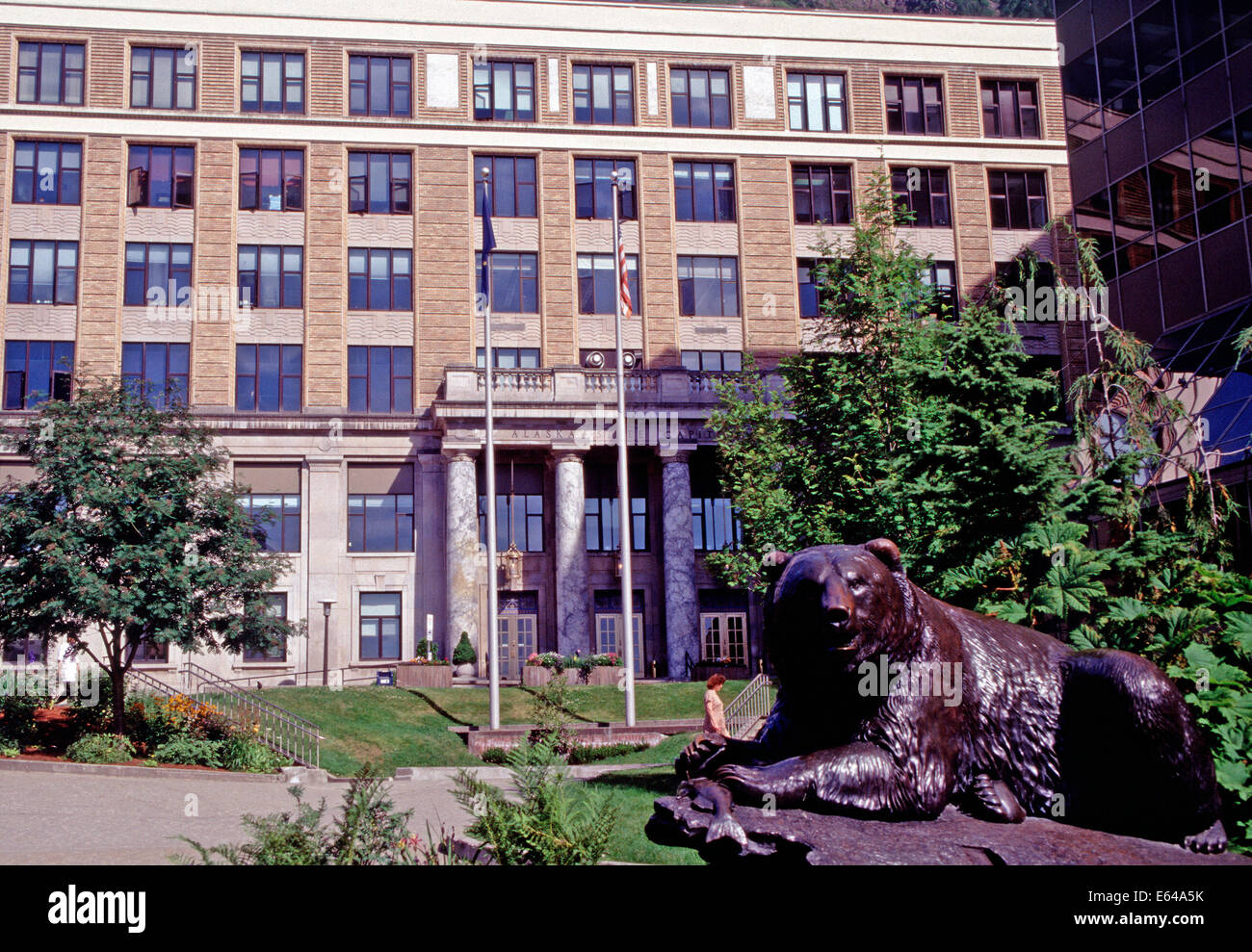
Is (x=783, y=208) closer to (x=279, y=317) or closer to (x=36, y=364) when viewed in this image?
(x=279, y=317)

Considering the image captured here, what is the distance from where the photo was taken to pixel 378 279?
1876 inches

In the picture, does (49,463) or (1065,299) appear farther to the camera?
(49,463)

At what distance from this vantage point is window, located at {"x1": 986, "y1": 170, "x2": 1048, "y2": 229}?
173 ft

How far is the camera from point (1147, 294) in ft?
100

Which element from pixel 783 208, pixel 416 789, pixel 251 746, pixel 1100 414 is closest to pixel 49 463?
pixel 251 746

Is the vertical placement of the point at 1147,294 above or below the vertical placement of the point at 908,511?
above

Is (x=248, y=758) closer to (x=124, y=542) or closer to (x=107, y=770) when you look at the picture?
(x=107, y=770)

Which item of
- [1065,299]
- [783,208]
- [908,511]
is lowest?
[908,511]

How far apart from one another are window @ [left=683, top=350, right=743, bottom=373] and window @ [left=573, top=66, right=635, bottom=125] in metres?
11.2

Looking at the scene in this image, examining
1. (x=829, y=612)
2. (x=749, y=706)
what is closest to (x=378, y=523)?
(x=749, y=706)

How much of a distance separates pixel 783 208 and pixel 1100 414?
39178 millimetres

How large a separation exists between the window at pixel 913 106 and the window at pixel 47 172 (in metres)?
36.1

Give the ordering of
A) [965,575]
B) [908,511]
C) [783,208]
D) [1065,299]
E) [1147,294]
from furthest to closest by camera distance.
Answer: [783,208]
[1147,294]
[908,511]
[1065,299]
[965,575]

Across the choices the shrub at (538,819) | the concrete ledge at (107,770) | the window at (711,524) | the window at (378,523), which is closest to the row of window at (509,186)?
the window at (378,523)
